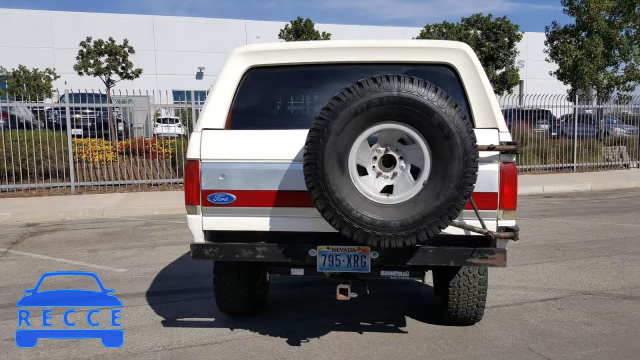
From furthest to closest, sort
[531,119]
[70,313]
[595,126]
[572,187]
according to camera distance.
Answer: [595,126] → [531,119] → [572,187] → [70,313]

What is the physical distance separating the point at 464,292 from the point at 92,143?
38.3 feet

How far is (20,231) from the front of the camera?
10047 mm

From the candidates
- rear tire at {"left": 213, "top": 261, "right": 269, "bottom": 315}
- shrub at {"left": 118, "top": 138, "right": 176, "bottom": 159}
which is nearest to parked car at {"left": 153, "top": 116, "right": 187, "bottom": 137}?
shrub at {"left": 118, "top": 138, "right": 176, "bottom": 159}

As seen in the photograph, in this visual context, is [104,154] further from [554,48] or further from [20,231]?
[554,48]

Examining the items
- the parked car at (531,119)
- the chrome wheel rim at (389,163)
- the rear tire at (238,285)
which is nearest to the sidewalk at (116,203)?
the parked car at (531,119)

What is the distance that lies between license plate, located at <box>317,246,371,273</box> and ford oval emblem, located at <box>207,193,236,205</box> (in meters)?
0.69

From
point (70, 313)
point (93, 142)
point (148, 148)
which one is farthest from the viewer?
point (148, 148)

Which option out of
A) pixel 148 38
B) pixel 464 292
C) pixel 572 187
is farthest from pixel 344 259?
pixel 148 38

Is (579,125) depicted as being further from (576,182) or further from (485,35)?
(485,35)

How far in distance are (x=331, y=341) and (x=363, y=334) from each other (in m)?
0.30

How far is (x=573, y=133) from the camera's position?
18094 mm

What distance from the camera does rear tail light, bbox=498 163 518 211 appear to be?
157 inches

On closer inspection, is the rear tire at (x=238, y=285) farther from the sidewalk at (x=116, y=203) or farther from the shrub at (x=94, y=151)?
the shrub at (x=94, y=151)

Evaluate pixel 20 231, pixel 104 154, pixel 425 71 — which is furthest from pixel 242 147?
pixel 104 154
